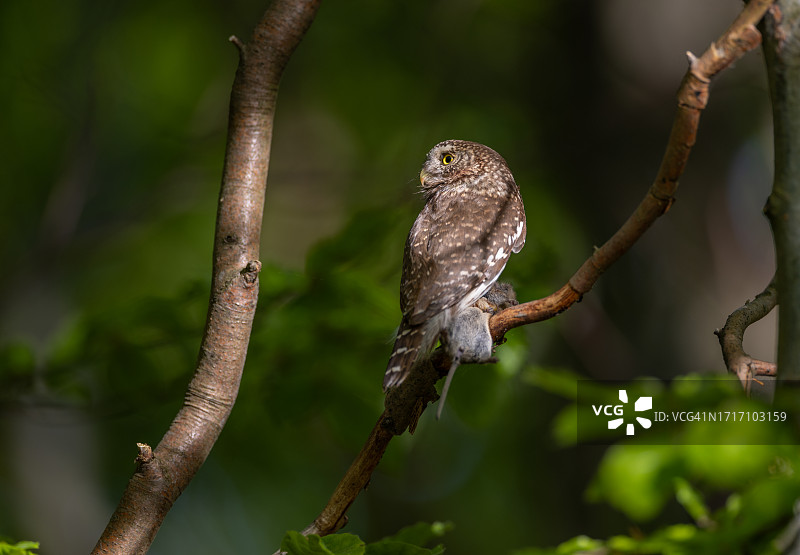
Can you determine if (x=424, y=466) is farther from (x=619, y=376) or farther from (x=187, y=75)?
(x=187, y=75)

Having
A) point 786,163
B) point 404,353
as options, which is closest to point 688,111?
point 786,163

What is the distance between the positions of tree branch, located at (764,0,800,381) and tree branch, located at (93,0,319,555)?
3.77 ft

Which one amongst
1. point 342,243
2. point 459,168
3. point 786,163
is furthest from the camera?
point 342,243

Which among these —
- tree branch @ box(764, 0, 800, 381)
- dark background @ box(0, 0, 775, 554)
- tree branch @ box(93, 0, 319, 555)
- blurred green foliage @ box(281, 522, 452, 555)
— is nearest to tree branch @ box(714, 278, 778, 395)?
tree branch @ box(764, 0, 800, 381)

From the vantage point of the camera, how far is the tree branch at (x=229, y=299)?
165 cm

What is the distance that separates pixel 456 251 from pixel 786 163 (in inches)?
48.4

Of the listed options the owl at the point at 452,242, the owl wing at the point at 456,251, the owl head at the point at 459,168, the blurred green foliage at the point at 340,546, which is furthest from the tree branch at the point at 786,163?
the owl head at the point at 459,168

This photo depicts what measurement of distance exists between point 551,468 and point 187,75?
554cm

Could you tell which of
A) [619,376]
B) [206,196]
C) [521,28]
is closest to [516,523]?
[619,376]

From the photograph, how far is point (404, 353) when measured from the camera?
1969mm

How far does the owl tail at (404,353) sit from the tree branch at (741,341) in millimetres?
744

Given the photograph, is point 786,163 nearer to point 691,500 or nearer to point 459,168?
point 691,500

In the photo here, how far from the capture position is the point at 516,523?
784 centimetres

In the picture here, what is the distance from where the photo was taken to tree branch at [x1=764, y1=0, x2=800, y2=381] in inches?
41.6
